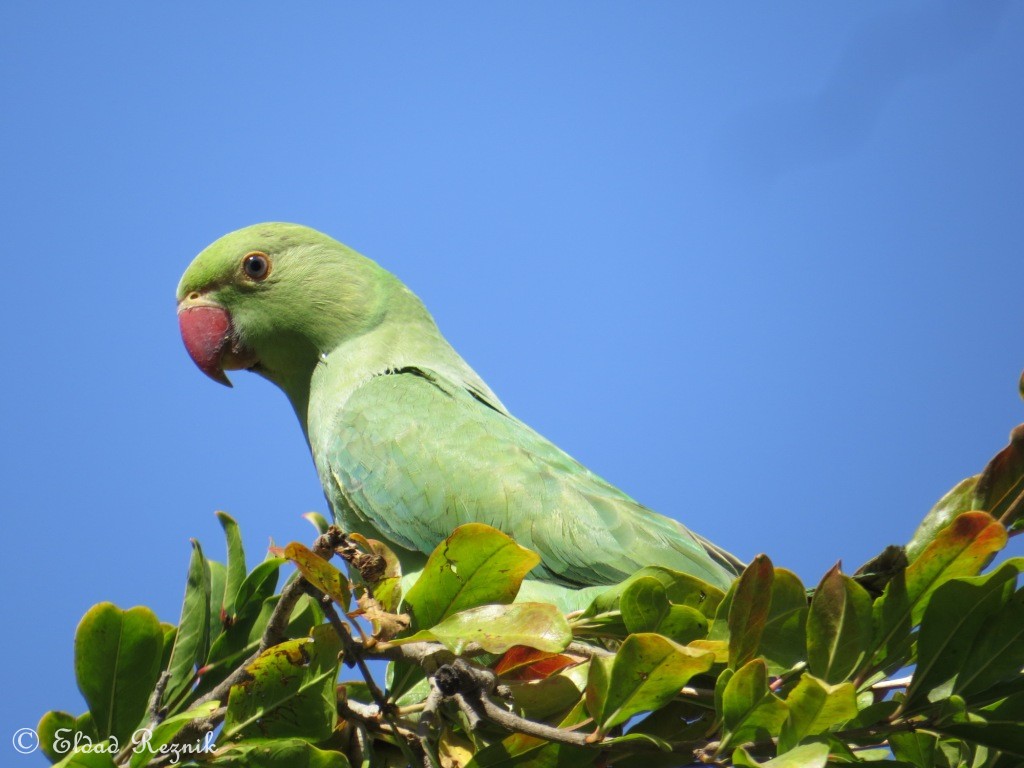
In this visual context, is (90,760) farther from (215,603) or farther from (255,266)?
(255,266)

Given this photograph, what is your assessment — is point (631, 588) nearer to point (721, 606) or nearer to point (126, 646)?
point (721, 606)

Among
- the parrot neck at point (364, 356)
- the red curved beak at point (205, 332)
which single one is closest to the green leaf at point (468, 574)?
the parrot neck at point (364, 356)

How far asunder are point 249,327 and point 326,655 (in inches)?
92.1

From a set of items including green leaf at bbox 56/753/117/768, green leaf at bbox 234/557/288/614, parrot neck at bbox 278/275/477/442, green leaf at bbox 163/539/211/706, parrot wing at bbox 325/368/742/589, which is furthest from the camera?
parrot neck at bbox 278/275/477/442

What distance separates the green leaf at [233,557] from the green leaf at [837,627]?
1100 mm

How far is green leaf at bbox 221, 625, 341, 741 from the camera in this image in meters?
1.46

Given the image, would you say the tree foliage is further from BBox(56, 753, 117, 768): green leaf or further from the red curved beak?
the red curved beak

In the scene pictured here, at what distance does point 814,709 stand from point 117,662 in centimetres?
107

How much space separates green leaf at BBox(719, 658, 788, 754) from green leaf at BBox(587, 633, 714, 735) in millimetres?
49

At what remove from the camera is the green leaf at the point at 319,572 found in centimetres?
132

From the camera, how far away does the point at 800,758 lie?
1.19 m

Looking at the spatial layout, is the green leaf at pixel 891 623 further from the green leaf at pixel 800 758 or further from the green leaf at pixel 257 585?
the green leaf at pixel 257 585

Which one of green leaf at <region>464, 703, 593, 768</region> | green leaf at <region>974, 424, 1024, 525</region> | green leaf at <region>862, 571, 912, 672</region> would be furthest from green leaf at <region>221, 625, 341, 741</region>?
green leaf at <region>974, 424, 1024, 525</region>

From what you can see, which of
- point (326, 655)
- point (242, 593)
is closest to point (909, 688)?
point (326, 655)
